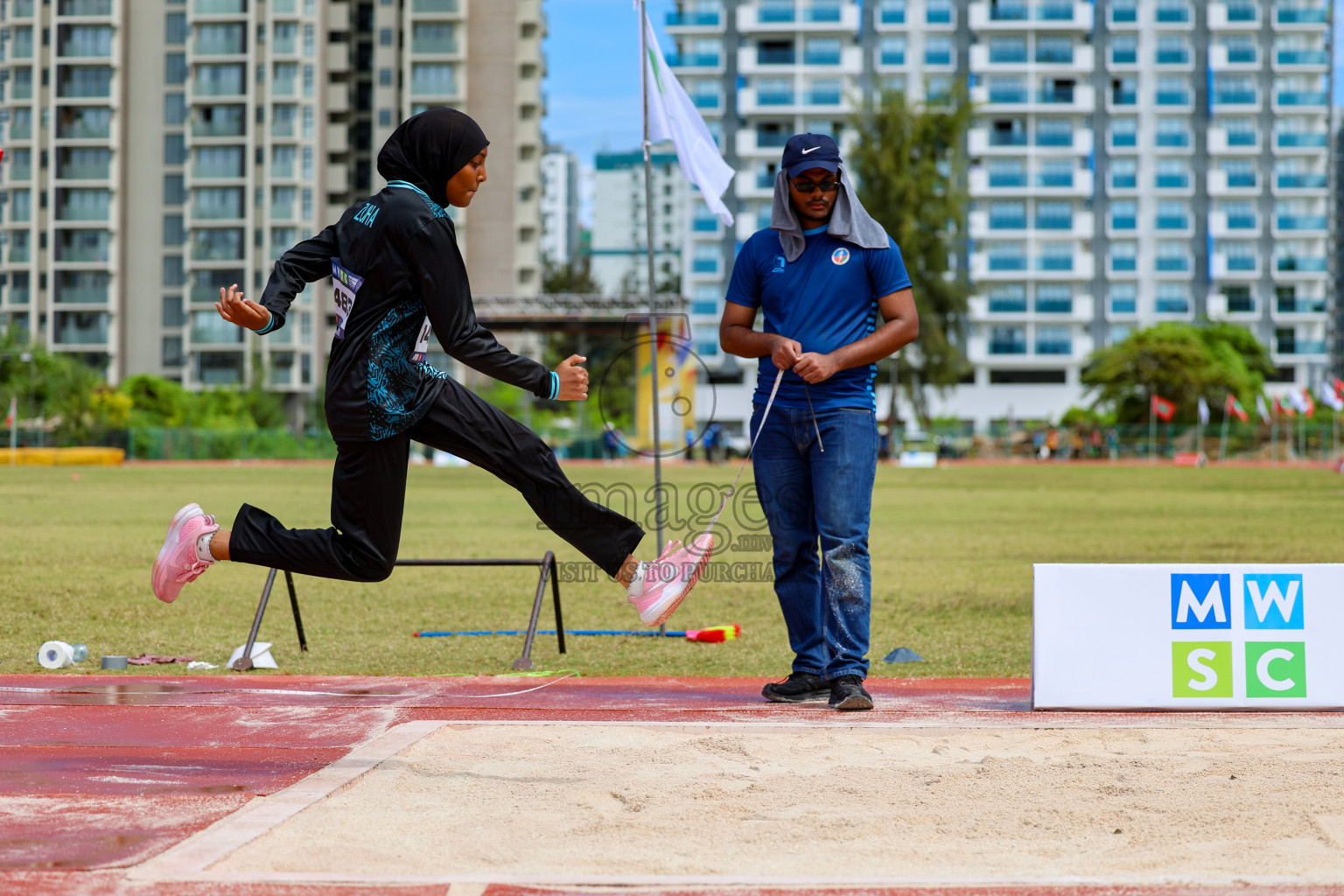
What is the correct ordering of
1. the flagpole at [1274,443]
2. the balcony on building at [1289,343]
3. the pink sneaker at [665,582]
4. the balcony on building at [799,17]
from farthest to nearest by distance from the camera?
the balcony on building at [1289,343] < the balcony on building at [799,17] < the flagpole at [1274,443] < the pink sneaker at [665,582]

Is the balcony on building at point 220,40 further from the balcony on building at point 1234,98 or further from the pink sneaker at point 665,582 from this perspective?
the pink sneaker at point 665,582

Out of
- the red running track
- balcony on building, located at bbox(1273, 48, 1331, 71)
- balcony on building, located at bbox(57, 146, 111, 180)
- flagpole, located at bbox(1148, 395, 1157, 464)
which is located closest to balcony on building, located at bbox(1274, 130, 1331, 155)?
balcony on building, located at bbox(1273, 48, 1331, 71)

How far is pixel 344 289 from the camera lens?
169 inches

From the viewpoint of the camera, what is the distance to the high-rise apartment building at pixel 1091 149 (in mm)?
89688

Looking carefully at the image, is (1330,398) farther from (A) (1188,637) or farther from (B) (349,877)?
(B) (349,877)

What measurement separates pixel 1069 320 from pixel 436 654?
3465 inches

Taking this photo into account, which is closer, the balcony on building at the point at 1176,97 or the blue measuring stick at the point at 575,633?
the blue measuring stick at the point at 575,633

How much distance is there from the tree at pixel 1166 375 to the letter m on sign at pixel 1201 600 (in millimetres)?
68119

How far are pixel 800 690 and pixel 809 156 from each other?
7.10 feet

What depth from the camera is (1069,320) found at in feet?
297

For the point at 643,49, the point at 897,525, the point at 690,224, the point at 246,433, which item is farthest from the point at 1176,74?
the point at 643,49

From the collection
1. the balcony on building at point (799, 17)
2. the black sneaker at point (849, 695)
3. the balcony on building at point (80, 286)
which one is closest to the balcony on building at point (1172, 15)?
the balcony on building at point (799, 17)

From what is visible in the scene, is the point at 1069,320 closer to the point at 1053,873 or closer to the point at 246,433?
the point at 246,433

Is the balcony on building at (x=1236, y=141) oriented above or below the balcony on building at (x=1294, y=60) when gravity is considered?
below
